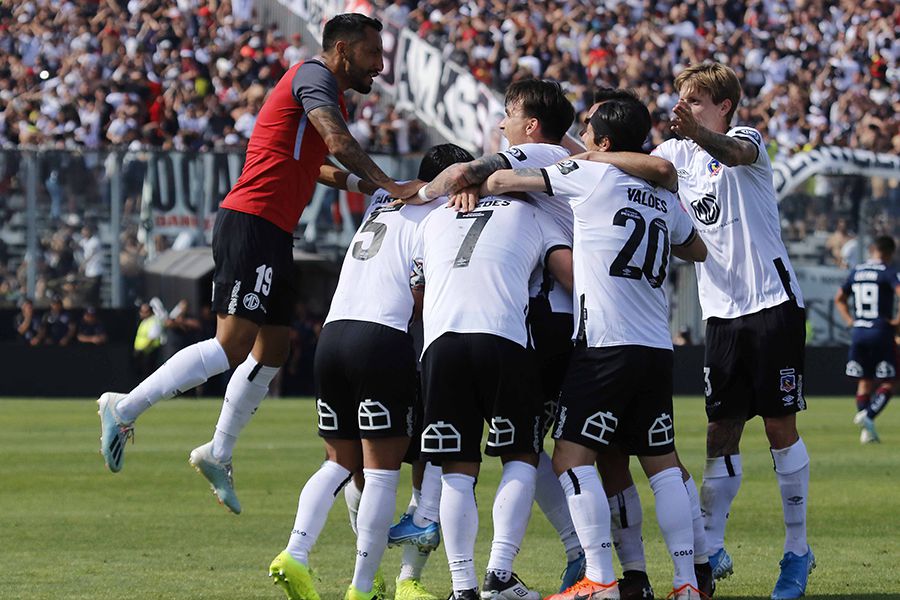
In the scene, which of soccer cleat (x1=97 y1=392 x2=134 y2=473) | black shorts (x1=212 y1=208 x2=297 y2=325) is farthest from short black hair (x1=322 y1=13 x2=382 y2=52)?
soccer cleat (x1=97 y1=392 x2=134 y2=473)

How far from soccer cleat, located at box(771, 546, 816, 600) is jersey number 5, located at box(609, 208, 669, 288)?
1715 mm

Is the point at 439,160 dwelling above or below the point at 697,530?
above

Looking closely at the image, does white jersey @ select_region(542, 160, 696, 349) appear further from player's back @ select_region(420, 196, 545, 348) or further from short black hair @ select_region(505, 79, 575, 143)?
short black hair @ select_region(505, 79, 575, 143)

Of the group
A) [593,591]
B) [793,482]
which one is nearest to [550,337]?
[593,591]

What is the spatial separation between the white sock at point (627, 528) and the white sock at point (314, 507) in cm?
129

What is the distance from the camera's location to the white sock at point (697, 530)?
770cm

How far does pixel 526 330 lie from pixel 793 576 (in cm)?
194

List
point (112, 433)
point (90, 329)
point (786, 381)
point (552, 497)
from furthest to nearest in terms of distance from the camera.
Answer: point (90, 329) < point (112, 433) < point (786, 381) < point (552, 497)

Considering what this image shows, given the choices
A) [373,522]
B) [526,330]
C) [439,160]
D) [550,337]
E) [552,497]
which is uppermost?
[439,160]

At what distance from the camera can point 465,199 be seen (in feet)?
24.3

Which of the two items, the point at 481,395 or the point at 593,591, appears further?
the point at 481,395

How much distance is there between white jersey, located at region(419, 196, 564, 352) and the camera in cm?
711

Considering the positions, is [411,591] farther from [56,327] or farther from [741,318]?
[56,327]

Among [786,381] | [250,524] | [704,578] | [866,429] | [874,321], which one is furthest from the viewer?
[874,321]
